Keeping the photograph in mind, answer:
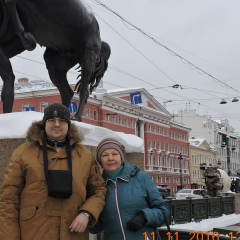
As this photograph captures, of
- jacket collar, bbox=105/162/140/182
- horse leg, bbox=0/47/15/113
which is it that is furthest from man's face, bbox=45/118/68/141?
horse leg, bbox=0/47/15/113

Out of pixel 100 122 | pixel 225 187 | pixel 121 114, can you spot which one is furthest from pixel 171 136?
pixel 225 187

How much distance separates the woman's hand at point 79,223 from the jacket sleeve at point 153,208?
1.14 ft

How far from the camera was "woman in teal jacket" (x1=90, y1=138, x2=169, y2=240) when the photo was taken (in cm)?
247

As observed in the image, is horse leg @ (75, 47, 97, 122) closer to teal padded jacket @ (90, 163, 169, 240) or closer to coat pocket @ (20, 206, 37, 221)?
teal padded jacket @ (90, 163, 169, 240)

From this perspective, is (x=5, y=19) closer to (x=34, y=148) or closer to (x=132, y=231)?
(x=34, y=148)

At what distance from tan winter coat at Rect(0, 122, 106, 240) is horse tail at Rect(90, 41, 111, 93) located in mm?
2838

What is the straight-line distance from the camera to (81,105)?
4.78m

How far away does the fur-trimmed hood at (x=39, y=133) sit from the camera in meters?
2.41

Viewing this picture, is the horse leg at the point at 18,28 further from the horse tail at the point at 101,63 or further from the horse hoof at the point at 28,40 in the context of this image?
the horse tail at the point at 101,63

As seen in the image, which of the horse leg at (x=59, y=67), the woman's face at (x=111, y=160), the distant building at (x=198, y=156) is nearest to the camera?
the woman's face at (x=111, y=160)

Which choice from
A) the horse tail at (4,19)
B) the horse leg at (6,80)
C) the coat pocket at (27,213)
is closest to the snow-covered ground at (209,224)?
the horse leg at (6,80)

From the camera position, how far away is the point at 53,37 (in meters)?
4.31

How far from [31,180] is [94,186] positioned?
0.36 m

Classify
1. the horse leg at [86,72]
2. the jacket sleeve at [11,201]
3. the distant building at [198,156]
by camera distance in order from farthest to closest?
the distant building at [198,156] → the horse leg at [86,72] → the jacket sleeve at [11,201]
